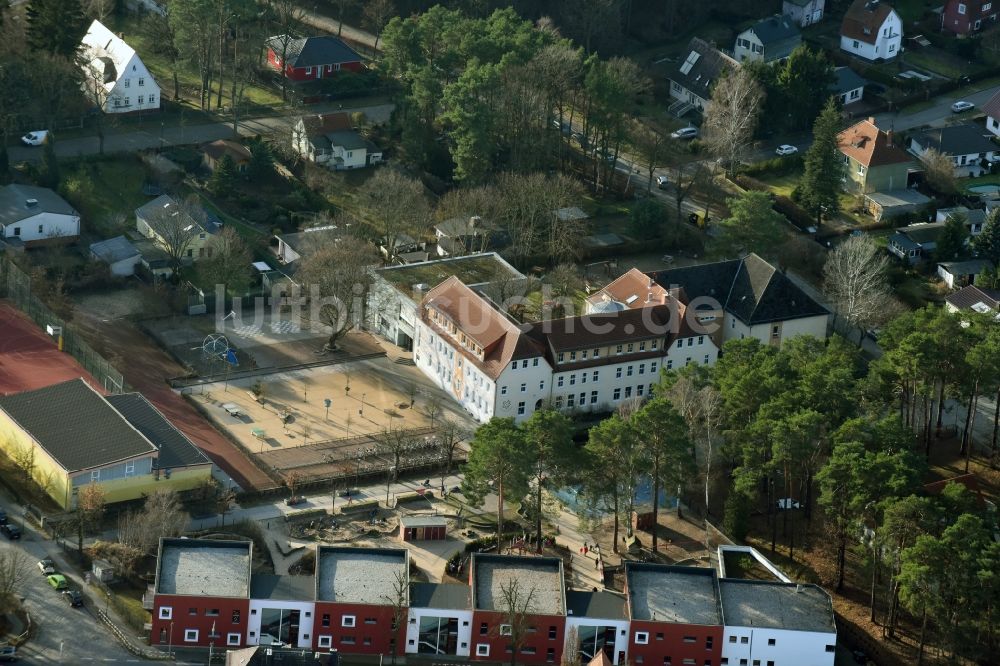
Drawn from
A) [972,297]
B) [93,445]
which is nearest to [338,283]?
[93,445]

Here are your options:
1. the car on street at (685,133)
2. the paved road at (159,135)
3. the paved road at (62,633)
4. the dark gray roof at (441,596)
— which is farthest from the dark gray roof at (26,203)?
the dark gray roof at (441,596)

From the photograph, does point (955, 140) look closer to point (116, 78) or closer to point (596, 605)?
point (116, 78)

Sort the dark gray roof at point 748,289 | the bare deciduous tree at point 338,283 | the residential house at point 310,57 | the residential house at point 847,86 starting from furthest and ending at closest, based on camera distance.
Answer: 1. the residential house at point 847,86
2. the residential house at point 310,57
3. the bare deciduous tree at point 338,283
4. the dark gray roof at point 748,289

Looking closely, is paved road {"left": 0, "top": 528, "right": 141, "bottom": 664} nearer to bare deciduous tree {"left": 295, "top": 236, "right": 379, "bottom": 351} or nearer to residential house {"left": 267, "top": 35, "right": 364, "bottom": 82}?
Answer: bare deciduous tree {"left": 295, "top": 236, "right": 379, "bottom": 351}

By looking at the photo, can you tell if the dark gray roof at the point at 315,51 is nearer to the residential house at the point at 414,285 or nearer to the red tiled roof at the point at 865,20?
the residential house at the point at 414,285

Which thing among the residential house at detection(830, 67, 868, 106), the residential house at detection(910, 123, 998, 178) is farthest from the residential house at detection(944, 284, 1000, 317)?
the residential house at detection(830, 67, 868, 106)

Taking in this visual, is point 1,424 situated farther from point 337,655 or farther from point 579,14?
point 579,14
